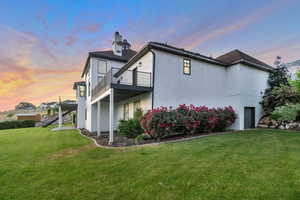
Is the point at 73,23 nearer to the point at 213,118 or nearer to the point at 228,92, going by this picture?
the point at 213,118

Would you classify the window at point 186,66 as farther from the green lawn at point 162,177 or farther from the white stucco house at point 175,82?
the green lawn at point 162,177

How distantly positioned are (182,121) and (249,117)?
7.73 meters

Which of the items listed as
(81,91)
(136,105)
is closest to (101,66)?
(81,91)

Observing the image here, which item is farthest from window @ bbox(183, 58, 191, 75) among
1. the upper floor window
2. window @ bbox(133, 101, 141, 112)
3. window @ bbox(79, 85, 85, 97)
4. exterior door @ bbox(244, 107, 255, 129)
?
window @ bbox(79, 85, 85, 97)

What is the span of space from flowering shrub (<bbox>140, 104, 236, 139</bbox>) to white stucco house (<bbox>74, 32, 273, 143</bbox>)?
4.07 feet

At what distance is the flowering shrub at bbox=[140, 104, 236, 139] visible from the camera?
25.3ft

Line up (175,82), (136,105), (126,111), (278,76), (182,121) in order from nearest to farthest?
(182,121)
(175,82)
(136,105)
(278,76)
(126,111)

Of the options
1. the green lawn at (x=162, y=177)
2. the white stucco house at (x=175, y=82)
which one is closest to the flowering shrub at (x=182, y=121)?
the white stucco house at (x=175, y=82)

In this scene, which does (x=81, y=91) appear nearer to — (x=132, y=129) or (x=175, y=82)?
(x=132, y=129)

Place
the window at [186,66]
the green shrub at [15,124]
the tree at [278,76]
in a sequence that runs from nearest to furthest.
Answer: the window at [186,66] < the tree at [278,76] < the green shrub at [15,124]

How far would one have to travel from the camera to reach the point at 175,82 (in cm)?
993

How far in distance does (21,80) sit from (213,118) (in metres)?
19.5

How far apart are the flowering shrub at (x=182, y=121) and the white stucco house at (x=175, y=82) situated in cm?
124

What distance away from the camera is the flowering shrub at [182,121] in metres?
7.70
